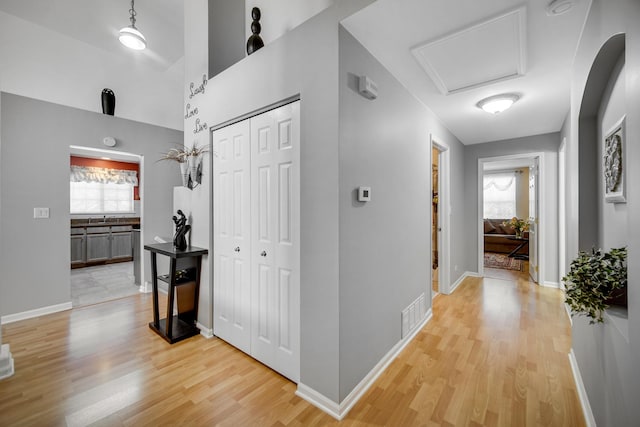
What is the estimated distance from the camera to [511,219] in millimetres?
7566

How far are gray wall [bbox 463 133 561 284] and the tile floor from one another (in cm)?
574

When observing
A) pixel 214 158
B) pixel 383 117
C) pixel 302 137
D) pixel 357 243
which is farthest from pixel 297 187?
pixel 214 158

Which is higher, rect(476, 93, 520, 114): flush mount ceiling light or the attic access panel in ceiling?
the attic access panel in ceiling

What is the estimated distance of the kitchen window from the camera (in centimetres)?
604

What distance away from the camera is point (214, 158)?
2559 millimetres

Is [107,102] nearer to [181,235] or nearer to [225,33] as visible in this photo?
[225,33]

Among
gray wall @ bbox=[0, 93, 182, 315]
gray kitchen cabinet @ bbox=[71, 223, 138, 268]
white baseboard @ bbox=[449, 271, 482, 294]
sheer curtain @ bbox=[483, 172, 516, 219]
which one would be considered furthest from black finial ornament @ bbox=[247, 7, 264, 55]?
sheer curtain @ bbox=[483, 172, 516, 219]

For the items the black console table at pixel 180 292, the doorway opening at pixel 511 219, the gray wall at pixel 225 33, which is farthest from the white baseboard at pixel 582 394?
the gray wall at pixel 225 33

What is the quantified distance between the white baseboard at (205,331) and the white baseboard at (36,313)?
79.8 inches

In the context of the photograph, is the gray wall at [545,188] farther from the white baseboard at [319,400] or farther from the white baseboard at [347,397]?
the white baseboard at [319,400]

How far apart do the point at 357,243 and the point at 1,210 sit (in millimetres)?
4054

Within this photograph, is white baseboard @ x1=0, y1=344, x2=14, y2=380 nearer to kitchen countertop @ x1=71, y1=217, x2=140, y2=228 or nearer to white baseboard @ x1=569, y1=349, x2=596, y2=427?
white baseboard @ x1=569, y1=349, x2=596, y2=427

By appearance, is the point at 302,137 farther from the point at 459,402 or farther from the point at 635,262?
the point at 459,402

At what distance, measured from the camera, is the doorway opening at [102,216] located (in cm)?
518
